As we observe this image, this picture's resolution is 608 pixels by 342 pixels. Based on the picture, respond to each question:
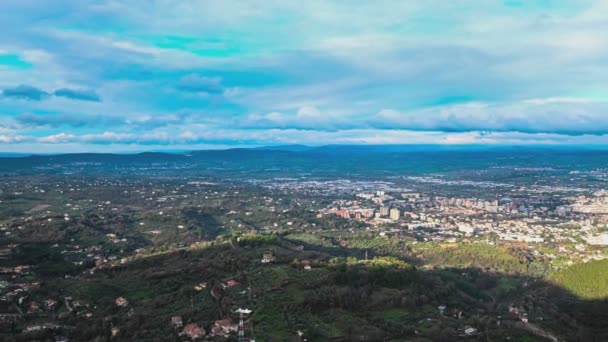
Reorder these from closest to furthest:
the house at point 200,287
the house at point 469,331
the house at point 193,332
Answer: the house at point 193,332
the house at point 469,331
the house at point 200,287

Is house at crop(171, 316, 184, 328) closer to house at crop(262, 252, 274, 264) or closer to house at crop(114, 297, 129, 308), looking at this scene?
house at crop(114, 297, 129, 308)

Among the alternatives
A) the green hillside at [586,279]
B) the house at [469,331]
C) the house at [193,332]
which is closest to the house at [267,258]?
the house at [193,332]

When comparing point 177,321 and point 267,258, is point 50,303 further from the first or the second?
point 267,258

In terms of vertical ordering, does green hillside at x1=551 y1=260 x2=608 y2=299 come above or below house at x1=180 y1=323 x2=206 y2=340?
below

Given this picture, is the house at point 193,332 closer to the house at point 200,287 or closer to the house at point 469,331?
the house at point 200,287

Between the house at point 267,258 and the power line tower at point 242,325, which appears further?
the house at point 267,258

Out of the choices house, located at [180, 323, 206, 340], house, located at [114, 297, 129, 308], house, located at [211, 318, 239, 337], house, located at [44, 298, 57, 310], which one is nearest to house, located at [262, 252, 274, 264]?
house, located at [114, 297, 129, 308]

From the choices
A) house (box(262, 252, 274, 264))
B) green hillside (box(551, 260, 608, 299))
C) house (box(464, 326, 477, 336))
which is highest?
house (box(262, 252, 274, 264))

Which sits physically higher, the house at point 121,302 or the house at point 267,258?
the house at point 267,258
